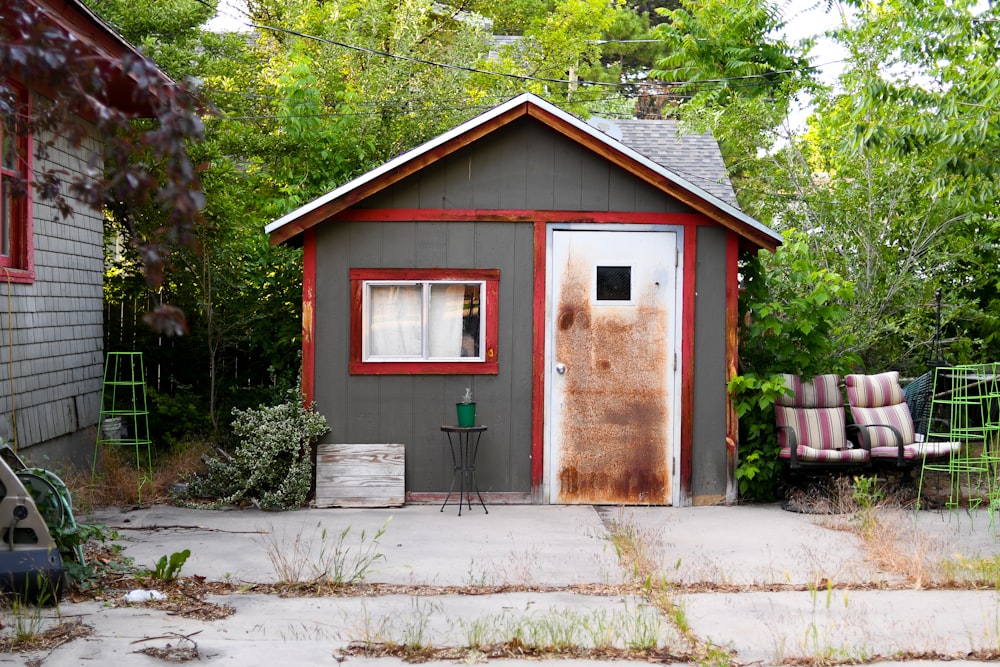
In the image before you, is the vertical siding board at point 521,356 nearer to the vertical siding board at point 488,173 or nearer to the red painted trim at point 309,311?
the vertical siding board at point 488,173

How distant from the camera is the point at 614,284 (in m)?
9.88

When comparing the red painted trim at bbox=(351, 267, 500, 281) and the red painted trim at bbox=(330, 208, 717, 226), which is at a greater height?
the red painted trim at bbox=(330, 208, 717, 226)

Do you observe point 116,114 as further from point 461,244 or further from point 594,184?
point 594,184

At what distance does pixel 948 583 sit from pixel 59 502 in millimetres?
5618

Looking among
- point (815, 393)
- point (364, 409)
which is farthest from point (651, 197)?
point (364, 409)

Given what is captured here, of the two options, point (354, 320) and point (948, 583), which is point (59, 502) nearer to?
point (354, 320)

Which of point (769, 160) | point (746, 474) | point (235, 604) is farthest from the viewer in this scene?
point (769, 160)

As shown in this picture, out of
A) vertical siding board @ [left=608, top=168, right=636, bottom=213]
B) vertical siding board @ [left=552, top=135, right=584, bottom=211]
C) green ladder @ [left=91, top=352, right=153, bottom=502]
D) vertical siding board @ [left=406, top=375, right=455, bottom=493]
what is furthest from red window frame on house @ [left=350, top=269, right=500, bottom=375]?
green ladder @ [left=91, top=352, right=153, bottom=502]

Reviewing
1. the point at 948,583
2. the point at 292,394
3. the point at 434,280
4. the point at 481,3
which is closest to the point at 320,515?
the point at 292,394

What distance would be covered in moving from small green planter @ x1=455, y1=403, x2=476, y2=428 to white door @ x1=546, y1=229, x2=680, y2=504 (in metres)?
0.79

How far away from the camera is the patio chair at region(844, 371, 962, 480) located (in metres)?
9.76

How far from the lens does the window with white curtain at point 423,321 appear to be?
32.1 ft

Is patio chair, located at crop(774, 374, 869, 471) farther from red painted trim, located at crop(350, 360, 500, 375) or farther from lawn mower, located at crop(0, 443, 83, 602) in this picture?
lawn mower, located at crop(0, 443, 83, 602)

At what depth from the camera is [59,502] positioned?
6.36 meters
